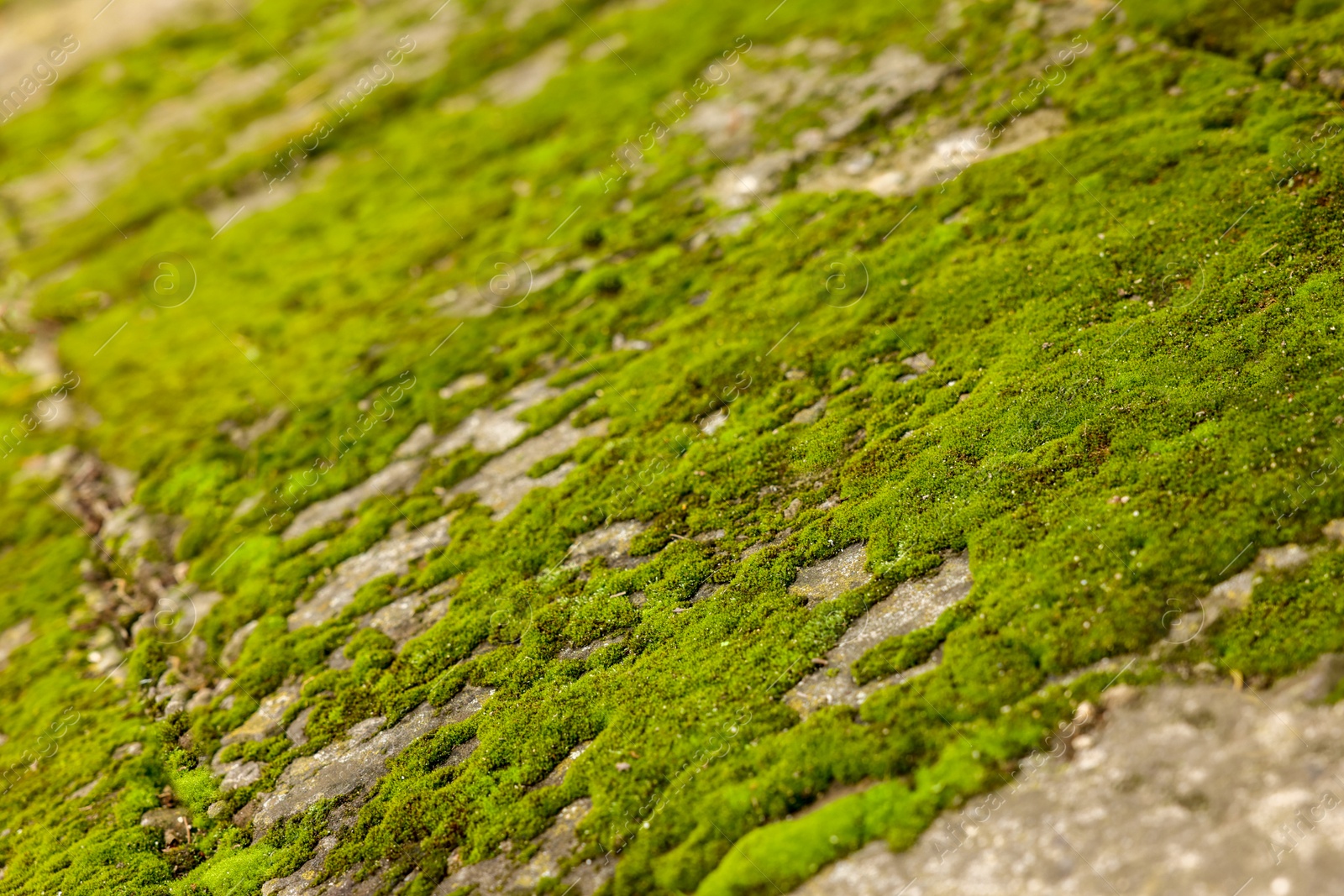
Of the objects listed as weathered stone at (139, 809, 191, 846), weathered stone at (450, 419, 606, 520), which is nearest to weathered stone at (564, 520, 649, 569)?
weathered stone at (450, 419, 606, 520)

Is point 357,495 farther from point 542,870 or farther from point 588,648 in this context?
point 542,870

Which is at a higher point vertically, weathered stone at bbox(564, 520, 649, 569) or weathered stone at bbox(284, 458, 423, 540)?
weathered stone at bbox(284, 458, 423, 540)

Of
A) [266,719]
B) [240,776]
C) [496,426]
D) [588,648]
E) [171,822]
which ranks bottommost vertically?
[588,648]

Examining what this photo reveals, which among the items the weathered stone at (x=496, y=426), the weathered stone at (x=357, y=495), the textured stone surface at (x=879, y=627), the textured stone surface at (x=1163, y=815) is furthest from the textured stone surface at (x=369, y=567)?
the textured stone surface at (x=1163, y=815)

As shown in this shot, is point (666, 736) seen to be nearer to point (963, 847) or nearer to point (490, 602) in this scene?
point (963, 847)

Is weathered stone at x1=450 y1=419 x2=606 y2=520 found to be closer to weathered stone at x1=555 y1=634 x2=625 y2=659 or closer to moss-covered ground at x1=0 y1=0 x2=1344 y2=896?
moss-covered ground at x1=0 y1=0 x2=1344 y2=896

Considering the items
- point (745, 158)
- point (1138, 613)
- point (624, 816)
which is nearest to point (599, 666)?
point (624, 816)

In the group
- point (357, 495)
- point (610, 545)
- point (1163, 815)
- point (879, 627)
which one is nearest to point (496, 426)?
point (357, 495)
